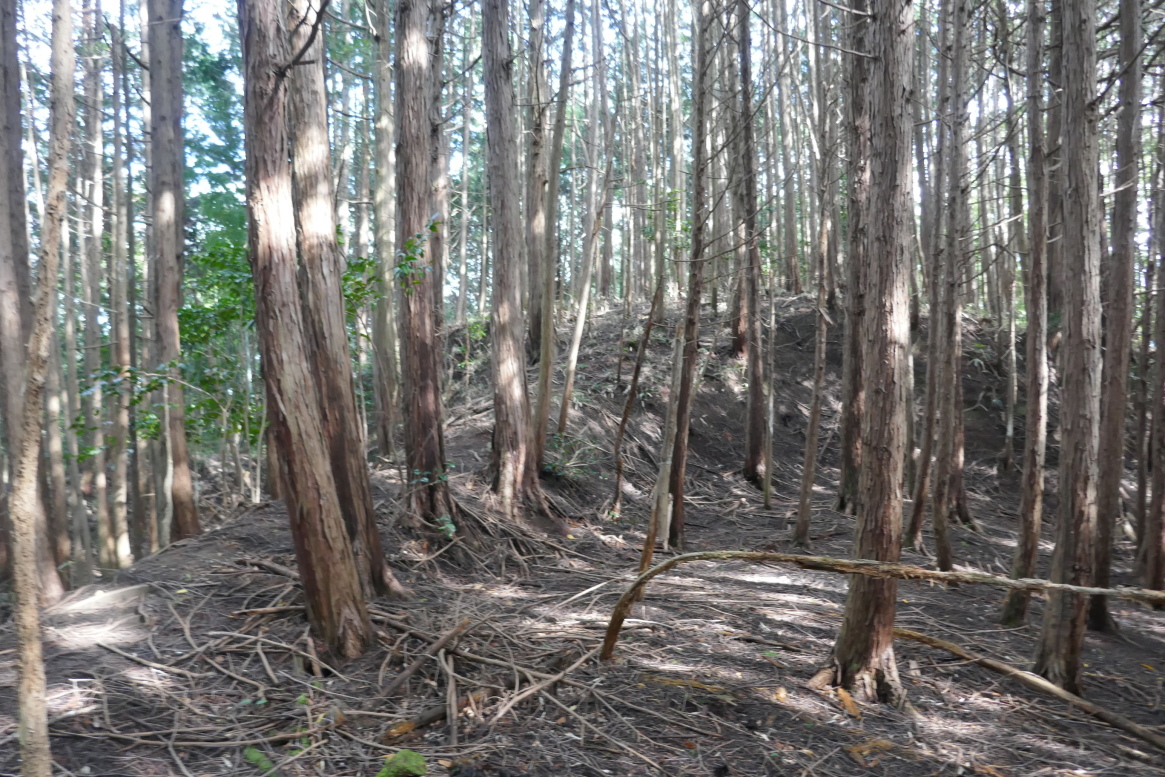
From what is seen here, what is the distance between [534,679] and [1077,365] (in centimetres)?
416

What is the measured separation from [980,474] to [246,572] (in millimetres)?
12254

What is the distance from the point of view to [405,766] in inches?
150

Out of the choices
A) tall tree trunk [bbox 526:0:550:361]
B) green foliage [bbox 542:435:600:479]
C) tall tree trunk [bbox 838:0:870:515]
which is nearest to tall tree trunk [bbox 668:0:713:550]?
tall tree trunk [bbox 838:0:870:515]

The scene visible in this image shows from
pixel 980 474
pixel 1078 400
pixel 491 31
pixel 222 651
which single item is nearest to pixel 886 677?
pixel 1078 400

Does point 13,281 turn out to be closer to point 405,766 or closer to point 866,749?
point 405,766

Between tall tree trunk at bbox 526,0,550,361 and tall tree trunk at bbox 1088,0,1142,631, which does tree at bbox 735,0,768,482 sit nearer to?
tall tree trunk at bbox 526,0,550,361

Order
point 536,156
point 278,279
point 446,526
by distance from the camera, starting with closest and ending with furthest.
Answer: point 278,279 < point 446,526 < point 536,156

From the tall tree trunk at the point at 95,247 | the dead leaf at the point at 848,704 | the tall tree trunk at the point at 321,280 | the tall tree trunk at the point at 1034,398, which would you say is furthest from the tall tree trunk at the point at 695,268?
the tall tree trunk at the point at 95,247

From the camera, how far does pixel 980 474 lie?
1359 centimetres

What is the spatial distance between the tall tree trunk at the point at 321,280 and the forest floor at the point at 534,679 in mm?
1096

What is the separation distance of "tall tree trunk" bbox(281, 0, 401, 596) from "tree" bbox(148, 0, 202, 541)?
14.1 feet

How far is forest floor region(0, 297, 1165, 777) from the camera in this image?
406 cm

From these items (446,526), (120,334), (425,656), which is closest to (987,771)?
(425,656)

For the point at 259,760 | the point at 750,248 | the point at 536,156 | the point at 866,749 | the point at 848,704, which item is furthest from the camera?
the point at 750,248
